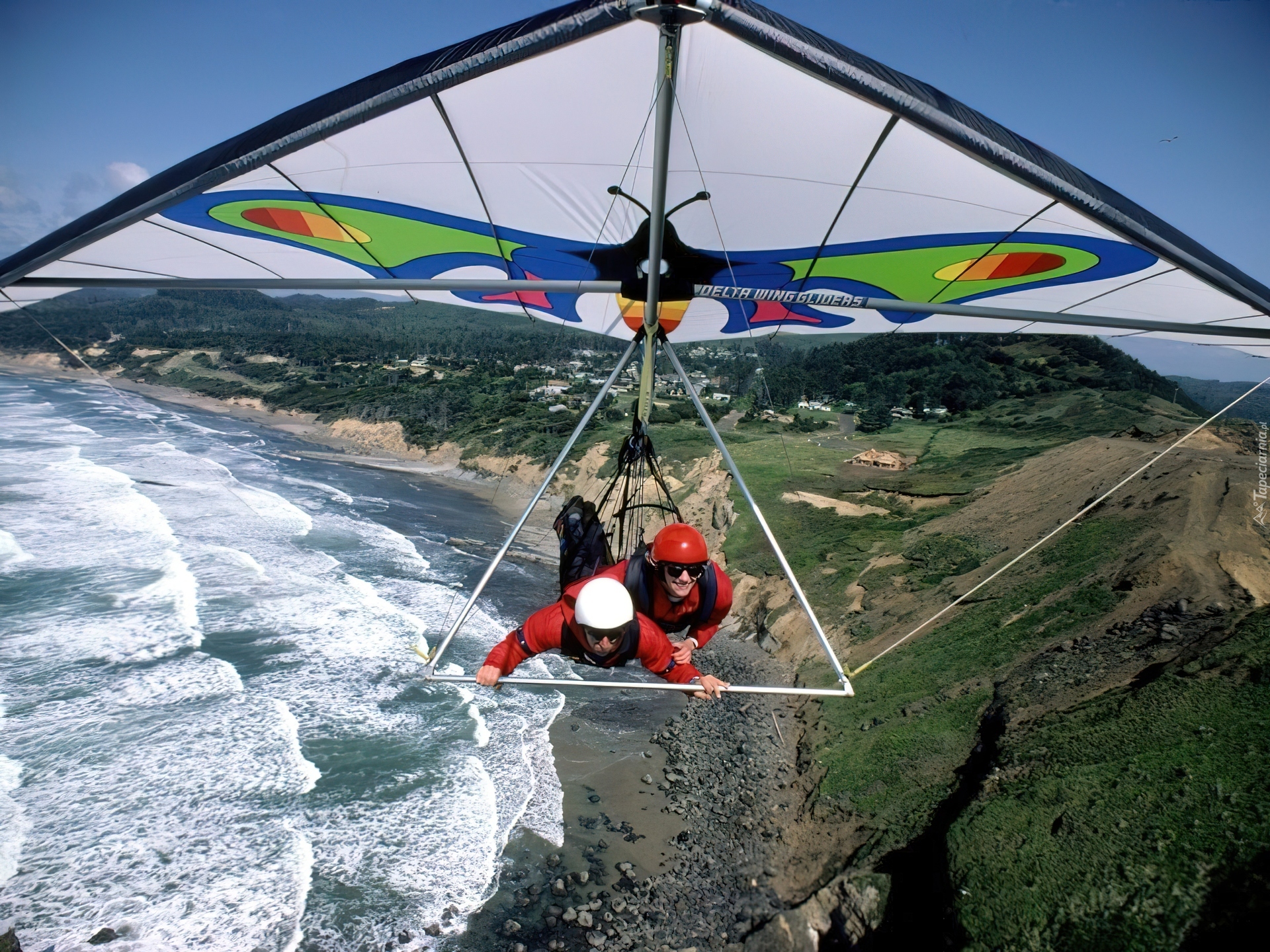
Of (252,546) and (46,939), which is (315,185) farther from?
(252,546)

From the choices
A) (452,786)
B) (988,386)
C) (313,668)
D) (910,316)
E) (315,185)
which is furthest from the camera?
(988,386)

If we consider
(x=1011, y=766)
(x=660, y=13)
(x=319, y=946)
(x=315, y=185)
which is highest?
(x=660, y=13)

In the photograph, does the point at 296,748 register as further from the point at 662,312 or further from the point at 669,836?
the point at 662,312

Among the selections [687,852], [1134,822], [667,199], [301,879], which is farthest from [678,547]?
[301,879]

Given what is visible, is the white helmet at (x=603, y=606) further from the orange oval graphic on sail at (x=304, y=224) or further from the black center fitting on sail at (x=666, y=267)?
the orange oval graphic on sail at (x=304, y=224)

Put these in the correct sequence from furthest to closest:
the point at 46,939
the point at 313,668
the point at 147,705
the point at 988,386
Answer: the point at 988,386, the point at 313,668, the point at 147,705, the point at 46,939

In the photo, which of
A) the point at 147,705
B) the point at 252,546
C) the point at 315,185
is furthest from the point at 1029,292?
the point at 252,546

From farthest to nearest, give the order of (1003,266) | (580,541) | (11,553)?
1. (11,553)
2. (1003,266)
3. (580,541)
